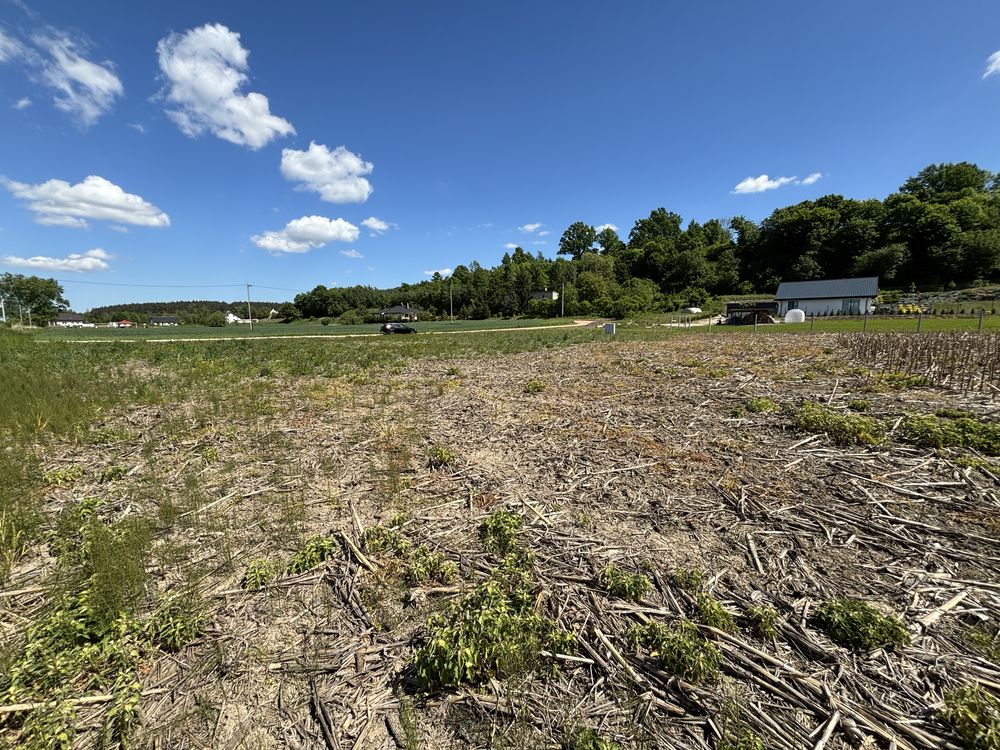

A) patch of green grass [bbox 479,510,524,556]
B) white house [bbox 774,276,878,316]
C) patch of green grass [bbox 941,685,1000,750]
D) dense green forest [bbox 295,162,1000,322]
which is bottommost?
patch of green grass [bbox 941,685,1000,750]

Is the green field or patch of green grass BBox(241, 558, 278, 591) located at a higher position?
the green field

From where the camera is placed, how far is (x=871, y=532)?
14.6 ft

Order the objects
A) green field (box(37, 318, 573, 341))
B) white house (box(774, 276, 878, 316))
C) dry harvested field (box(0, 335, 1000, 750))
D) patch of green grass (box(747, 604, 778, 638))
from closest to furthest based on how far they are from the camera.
Answer: dry harvested field (box(0, 335, 1000, 750)), patch of green grass (box(747, 604, 778, 638)), green field (box(37, 318, 573, 341)), white house (box(774, 276, 878, 316))

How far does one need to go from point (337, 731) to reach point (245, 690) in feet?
2.67

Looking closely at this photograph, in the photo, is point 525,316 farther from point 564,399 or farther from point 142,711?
point 142,711

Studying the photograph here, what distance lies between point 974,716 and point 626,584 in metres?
2.07

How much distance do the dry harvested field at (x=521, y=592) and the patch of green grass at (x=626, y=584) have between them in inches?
1.1

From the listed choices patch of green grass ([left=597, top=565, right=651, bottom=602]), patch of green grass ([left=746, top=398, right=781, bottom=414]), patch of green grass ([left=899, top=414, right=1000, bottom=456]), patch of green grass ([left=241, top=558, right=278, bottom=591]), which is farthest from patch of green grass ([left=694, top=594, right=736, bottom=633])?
patch of green grass ([left=746, top=398, right=781, bottom=414])

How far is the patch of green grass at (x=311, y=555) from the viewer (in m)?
4.10

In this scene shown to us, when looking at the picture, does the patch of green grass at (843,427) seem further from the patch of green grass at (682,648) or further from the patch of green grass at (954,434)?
the patch of green grass at (682,648)

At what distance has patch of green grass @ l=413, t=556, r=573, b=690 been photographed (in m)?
2.77

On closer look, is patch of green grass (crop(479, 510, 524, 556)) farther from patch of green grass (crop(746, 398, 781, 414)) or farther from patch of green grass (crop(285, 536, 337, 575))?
patch of green grass (crop(746, 398, 781, 414))

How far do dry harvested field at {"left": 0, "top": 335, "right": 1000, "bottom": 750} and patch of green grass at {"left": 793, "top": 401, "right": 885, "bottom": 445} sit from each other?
0.20 ft

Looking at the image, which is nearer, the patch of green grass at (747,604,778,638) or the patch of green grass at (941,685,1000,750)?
the patch of green grass at (941,685,1000,750)
